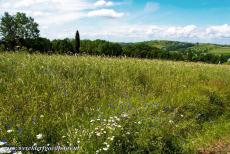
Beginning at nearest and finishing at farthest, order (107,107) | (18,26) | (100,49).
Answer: (107,107), (100,49), (18,26)

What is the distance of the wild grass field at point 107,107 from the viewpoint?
5.53m

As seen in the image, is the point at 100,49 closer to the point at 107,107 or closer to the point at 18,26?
the point at 18,26

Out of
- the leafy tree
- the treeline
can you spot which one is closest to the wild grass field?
the treeline

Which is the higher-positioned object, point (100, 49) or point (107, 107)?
point (107, 107)

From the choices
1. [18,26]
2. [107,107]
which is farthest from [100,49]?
[107,107]

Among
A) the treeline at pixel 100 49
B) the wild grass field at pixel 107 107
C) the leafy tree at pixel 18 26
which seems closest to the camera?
the wild grass field at pixel 107 107

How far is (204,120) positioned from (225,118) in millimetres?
924

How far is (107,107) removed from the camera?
737cm

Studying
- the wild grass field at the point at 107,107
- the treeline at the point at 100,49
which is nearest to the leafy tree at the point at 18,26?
the treeline at the point at 100,49

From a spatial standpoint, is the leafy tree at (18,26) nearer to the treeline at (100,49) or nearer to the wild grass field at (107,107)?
the treeline at (100,49)

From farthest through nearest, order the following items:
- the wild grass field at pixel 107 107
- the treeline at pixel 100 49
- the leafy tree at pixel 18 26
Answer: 1. the leafy tree at pixel 18 26
2. the treeline at pixel 100 49
3. the wild grass field at pixel 107 107

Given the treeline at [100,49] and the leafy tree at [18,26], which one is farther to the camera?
the leafy tree at [18,26]

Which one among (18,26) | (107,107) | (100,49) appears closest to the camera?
(107,107)

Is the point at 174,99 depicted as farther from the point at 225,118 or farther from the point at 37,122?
the point at 37,122
